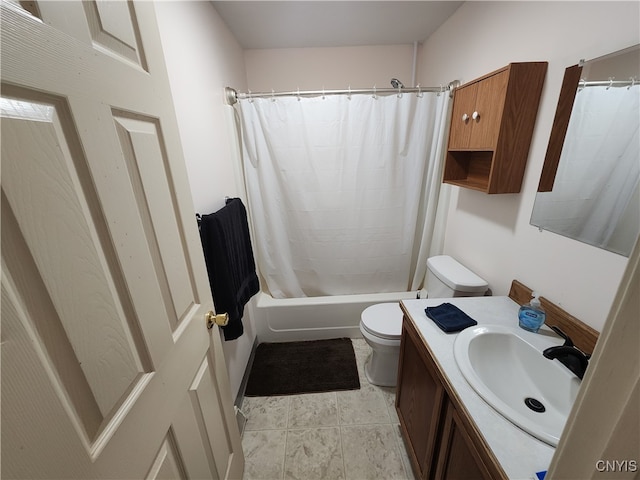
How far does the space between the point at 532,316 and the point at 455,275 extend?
513 mm

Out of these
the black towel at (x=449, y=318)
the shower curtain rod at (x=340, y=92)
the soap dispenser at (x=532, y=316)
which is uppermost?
the shower curtain rod at (x=340, y=92)

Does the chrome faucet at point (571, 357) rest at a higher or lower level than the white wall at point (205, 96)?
lower

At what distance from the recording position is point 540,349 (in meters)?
0.94

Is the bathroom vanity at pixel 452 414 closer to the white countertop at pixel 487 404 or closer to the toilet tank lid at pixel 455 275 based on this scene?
the white countertop at pixel 487 404

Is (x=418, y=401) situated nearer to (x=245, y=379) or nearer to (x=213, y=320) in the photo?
(x=213, y=320)

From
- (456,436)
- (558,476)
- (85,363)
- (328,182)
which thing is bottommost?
(456,436)

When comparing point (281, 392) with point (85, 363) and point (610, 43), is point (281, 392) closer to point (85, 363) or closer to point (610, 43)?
point (85, 363)

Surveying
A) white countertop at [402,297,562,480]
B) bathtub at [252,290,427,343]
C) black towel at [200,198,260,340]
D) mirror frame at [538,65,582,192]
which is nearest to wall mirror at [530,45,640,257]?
mirror frame at [538,65,582,192]

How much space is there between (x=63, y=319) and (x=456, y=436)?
1.07m

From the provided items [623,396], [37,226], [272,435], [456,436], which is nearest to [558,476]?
[623,396]

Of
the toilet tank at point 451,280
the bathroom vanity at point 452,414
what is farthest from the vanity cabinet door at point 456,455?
the toilet tank at point 451,280

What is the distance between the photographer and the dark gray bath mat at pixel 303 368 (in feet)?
5.85

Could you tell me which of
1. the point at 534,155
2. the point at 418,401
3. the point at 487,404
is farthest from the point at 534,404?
the point at 534,155

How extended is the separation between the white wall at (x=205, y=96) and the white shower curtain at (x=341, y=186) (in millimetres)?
237
